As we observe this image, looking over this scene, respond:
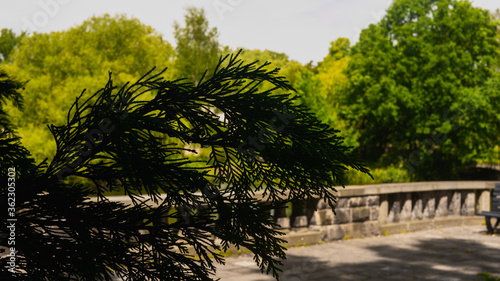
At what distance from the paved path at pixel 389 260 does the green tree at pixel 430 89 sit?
19.2m

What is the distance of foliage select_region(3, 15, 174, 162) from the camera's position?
2067 cm

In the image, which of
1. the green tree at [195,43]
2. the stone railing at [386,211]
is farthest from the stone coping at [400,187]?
the green tree at [195,43]

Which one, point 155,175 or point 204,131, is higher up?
point 204,131

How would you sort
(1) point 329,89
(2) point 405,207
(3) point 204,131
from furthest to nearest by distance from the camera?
(1) point 329,89, (2) point 405,207, (3) point 204,131

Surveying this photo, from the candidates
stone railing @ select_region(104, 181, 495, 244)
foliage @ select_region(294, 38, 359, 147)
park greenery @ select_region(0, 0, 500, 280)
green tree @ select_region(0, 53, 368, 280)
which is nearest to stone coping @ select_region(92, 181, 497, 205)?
stone railing @ select_region(104, 181, 495, 244)

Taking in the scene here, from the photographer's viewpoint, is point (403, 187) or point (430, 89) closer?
point (403, 187)

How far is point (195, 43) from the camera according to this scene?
40.8 metres

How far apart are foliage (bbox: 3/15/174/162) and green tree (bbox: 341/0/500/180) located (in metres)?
12.3

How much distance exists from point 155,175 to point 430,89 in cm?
2965

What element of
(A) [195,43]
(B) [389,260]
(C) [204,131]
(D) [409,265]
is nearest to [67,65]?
(A) [195,43]

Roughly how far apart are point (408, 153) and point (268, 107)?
31.3 meters

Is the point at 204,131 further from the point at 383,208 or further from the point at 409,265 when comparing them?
the point at 383,208

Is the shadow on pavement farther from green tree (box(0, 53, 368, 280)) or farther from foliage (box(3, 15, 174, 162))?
foliage (box(3, 15, 174, 162))

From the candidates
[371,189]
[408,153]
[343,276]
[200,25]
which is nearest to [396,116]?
[408,153]
